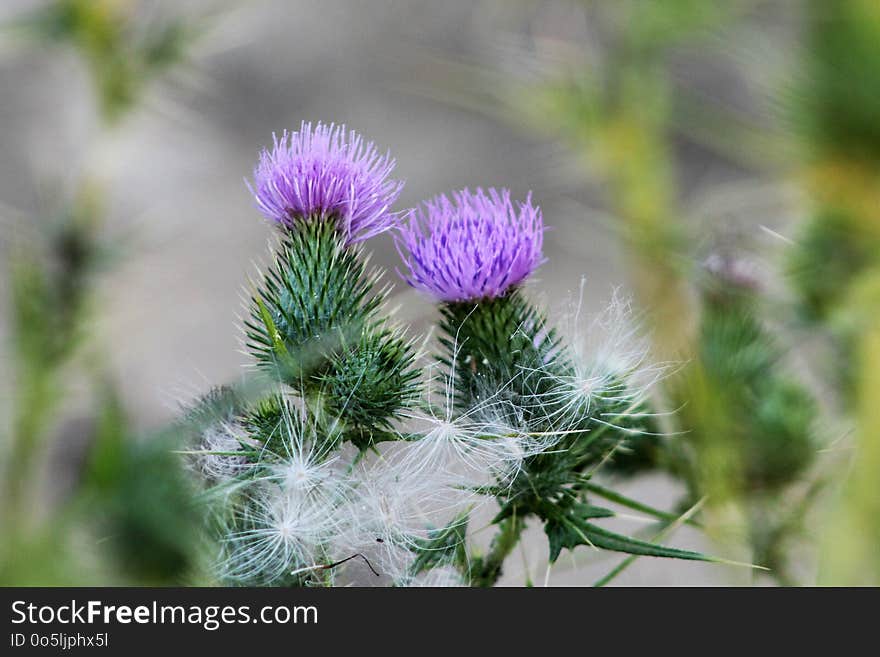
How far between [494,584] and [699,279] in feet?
2.35

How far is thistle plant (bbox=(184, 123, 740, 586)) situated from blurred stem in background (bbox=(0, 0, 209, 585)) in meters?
0.67

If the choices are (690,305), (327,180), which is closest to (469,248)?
(327,180)

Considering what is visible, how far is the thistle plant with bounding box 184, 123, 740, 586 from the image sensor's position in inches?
27.3

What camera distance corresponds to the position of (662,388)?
1.06 meters

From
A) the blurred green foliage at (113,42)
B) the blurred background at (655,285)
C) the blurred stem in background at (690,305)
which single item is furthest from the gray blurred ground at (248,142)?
the blurred green foliage at (113,42)

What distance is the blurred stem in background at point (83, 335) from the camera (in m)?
1.38

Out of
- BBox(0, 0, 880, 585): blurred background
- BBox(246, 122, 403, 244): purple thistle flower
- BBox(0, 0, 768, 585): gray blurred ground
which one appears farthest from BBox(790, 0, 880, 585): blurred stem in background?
BBox(0, 0, 768, 585): gray blurred ground

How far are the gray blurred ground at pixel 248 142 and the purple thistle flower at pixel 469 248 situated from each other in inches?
77.2

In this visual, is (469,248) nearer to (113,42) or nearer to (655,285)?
(655,285)

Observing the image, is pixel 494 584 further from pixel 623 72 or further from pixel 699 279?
pixel 623 72

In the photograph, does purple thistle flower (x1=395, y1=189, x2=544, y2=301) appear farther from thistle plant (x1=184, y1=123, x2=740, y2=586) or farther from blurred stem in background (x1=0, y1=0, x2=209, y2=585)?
blurred stem in background (x1=0, y1=0, x2=209, y2=585)

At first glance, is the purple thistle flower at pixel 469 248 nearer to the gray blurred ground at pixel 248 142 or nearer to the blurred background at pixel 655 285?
the blurred background at pixel 655 285
